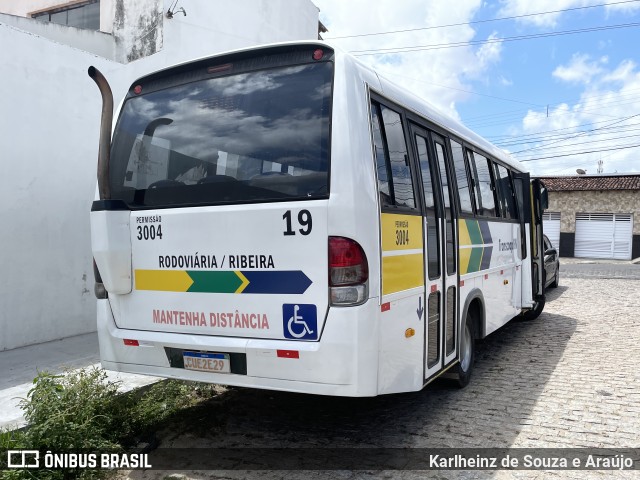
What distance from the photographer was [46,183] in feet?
23.8

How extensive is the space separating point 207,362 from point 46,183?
4.65 meters

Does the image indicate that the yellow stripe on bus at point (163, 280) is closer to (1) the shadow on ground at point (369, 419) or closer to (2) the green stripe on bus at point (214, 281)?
(2) the green stripe on bus at point (214, 281)

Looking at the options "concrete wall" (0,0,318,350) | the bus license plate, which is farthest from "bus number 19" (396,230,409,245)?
"concrete wall" (0,0,318,350)

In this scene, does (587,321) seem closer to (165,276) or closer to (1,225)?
(165,276)

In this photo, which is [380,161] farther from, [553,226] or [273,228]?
[553,226]

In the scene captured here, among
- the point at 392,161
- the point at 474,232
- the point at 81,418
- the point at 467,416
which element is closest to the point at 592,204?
the point at 474,232

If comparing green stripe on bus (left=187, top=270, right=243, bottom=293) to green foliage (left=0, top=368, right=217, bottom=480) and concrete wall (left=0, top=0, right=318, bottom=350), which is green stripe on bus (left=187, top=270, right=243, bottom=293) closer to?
green foliage (left=0, top=368, right=217, bottom=480)

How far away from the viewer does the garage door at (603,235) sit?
30.2 metres

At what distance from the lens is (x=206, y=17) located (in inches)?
415

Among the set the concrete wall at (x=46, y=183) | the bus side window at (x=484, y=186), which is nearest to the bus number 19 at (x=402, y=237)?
the bus side window at (x=484, y=186)

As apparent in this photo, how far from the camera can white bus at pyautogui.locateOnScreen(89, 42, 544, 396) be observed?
3.54 metres

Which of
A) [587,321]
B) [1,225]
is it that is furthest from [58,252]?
[587,321]

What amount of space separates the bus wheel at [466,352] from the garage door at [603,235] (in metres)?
28.2

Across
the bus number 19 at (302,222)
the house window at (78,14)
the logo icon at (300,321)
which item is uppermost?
the house window at (78,14)
